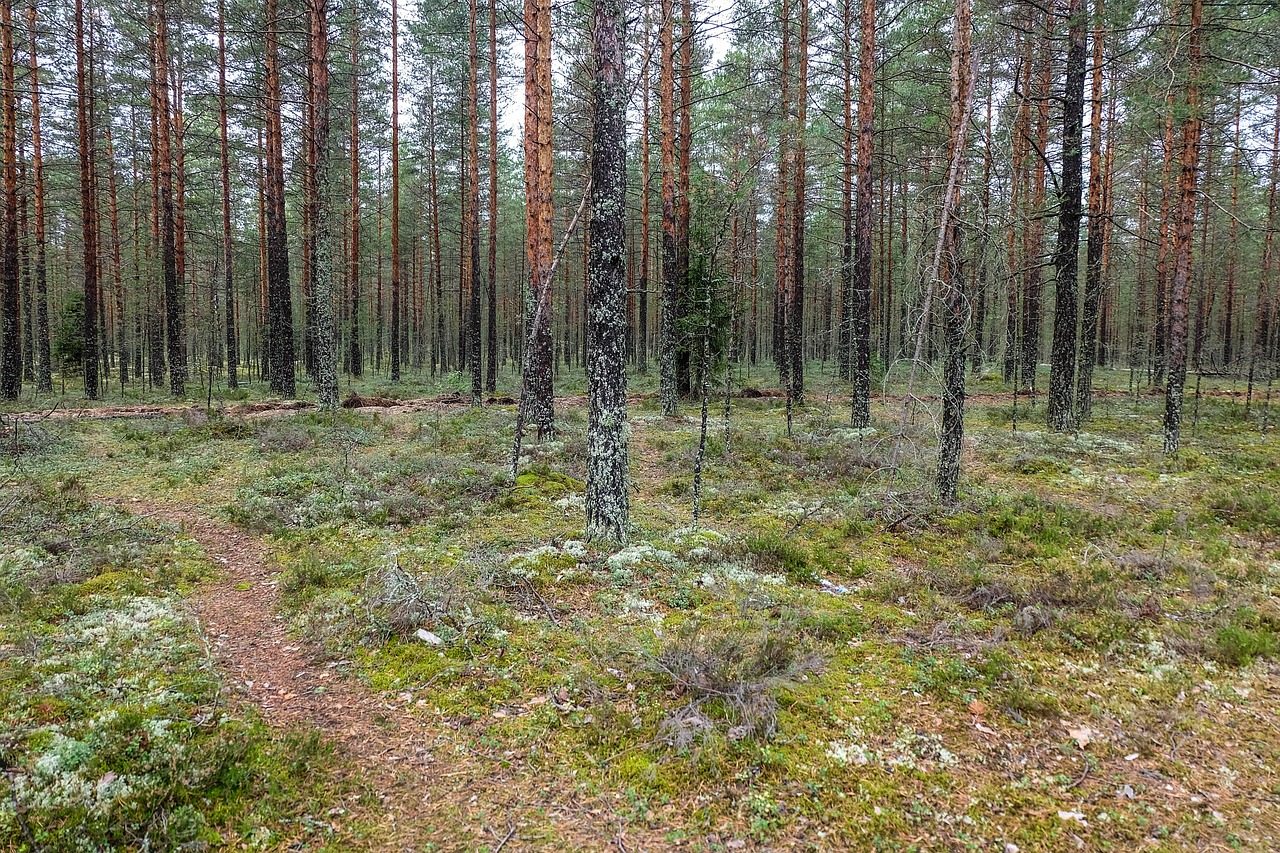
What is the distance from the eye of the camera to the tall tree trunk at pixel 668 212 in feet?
53.1

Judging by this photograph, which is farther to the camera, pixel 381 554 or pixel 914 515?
pixel 914 515

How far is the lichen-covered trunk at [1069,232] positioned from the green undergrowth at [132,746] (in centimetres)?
1536

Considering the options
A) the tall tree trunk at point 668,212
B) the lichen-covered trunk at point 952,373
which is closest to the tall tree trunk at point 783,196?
the tall tree trunk at point 668,212

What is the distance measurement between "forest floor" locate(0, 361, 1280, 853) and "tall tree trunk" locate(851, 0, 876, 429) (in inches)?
236

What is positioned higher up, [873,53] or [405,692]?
[873,53]

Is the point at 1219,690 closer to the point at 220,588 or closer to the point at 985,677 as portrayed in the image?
the point at 985,677

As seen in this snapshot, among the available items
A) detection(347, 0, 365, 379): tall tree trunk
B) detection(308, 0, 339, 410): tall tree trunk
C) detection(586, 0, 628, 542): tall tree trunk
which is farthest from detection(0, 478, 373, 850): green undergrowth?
detection(347, 0, 365, 379): tall tree trunk

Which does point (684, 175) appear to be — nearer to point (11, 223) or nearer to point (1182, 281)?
point (1182, 281)

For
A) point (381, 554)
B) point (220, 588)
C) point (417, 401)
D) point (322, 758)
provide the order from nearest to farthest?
point (322, 758) < point (220, 588) < point (381, 554) < point (417, 401)

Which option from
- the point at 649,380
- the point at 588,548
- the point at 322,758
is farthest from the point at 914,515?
the point at 649,380

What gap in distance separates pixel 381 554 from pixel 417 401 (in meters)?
15.9

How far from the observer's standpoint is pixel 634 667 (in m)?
4.75

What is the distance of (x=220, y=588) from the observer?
623 centimetres

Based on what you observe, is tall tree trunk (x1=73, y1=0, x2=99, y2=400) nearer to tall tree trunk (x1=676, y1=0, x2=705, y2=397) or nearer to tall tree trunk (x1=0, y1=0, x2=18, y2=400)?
tall tree trunk (x1=0, y1=0, x2=18, y2=400)
